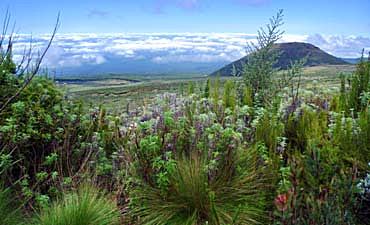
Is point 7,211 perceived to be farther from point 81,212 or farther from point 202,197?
point 202,197

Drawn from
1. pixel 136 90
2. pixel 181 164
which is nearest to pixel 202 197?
pixel 181 164

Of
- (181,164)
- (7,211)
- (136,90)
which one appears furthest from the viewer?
(136,90)

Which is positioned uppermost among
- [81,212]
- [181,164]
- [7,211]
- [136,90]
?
[181,164]

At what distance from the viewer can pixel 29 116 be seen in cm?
581

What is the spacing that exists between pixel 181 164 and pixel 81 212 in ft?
3.54

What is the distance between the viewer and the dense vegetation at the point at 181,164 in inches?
179

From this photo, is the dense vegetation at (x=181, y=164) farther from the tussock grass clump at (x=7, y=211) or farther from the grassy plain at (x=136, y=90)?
the grassy plain at (x=136, y=90)

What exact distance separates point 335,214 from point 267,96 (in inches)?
152

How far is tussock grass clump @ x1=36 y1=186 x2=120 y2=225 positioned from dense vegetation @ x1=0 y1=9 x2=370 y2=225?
0.4 inches

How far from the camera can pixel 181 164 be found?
496cm

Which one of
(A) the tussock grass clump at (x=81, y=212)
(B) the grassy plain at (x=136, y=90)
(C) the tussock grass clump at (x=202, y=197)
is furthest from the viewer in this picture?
(B) the grassy plain at (x=136, y=90)

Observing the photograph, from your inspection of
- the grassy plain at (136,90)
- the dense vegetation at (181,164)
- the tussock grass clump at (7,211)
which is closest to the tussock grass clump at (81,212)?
the dense vegetation at (181,164)

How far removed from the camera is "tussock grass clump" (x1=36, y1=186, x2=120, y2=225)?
14.3 ft

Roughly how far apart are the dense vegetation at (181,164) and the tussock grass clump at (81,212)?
0.01m
